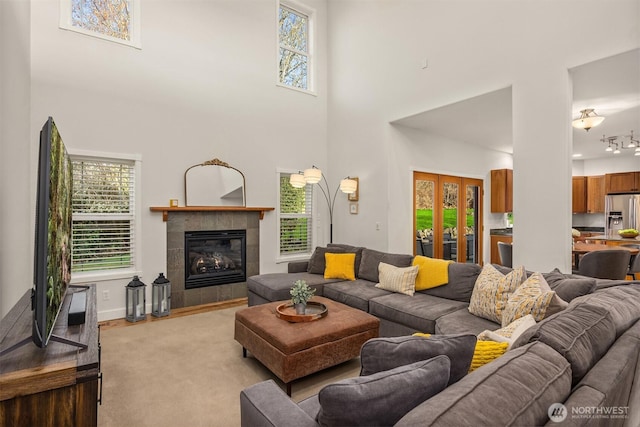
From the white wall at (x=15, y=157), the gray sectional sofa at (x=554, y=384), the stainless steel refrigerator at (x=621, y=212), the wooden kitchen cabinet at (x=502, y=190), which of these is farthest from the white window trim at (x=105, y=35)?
the stainless steel refrigerator at (x=621, y=212)

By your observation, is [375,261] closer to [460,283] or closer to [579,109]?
[460,283]

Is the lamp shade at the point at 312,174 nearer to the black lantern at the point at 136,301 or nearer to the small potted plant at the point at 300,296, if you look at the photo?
the small potted plant at the point at 300,296

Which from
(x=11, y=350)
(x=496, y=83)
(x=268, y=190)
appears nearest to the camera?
(x=11, y=350)

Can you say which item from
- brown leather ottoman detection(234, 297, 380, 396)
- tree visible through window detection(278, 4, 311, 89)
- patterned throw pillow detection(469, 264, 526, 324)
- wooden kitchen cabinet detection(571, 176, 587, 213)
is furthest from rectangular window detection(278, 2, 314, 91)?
wooden kitchen cabinet detection(571, 176, 587, 213)

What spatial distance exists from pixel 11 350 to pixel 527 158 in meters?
4.28

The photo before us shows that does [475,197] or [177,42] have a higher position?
[177,42]

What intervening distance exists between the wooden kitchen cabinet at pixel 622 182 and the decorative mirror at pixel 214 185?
814 centimetres

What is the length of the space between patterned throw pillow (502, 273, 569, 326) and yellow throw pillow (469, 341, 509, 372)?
0.88 meters

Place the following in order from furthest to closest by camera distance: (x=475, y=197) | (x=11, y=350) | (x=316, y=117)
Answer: (x=475, y=197) < (x=316, y=117) < (x=11, y=350)

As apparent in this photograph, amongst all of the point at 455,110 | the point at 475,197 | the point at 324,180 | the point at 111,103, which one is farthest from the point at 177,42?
the point at 475,197

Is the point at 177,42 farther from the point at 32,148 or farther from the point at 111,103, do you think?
the point at 32,148

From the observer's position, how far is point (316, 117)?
6.10 meters

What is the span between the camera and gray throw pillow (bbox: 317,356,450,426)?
3.23 ft

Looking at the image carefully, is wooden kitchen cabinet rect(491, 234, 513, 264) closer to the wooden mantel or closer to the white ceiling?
the white ceiling
